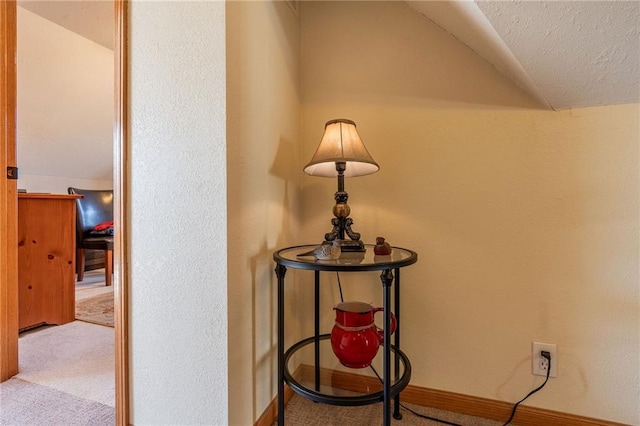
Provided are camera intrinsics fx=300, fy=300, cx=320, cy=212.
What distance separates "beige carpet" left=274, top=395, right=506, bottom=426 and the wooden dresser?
1799 millimetres

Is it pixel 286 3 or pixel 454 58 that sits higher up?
pixel 286 3

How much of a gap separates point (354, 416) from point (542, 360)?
747 mm

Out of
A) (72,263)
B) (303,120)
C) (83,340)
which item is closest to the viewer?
(303,120)

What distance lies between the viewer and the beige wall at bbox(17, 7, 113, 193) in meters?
2.25

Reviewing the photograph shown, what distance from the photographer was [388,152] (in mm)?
1300

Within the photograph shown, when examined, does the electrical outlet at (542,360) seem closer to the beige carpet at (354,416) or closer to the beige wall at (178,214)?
the beige carpet at (354,416)

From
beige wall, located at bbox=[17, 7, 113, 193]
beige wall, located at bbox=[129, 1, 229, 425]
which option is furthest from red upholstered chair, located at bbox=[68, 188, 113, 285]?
beige wall, located at bbox=[129, 1, 229, 425]

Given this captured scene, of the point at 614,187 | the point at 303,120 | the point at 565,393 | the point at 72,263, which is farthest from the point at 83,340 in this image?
the point at 614,187

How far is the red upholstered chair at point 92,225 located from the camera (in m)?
2.80

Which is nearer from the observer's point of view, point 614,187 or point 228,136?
point 228,136

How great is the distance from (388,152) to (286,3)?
78cm

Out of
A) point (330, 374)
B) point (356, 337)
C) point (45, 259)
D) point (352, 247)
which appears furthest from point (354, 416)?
point (45, 259)

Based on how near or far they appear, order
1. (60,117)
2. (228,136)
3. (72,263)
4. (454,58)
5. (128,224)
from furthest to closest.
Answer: (60,117) → (72,263) → (454,58) → (128,224) → (228,136)

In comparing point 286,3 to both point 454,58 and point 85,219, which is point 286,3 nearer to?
point 454,58
